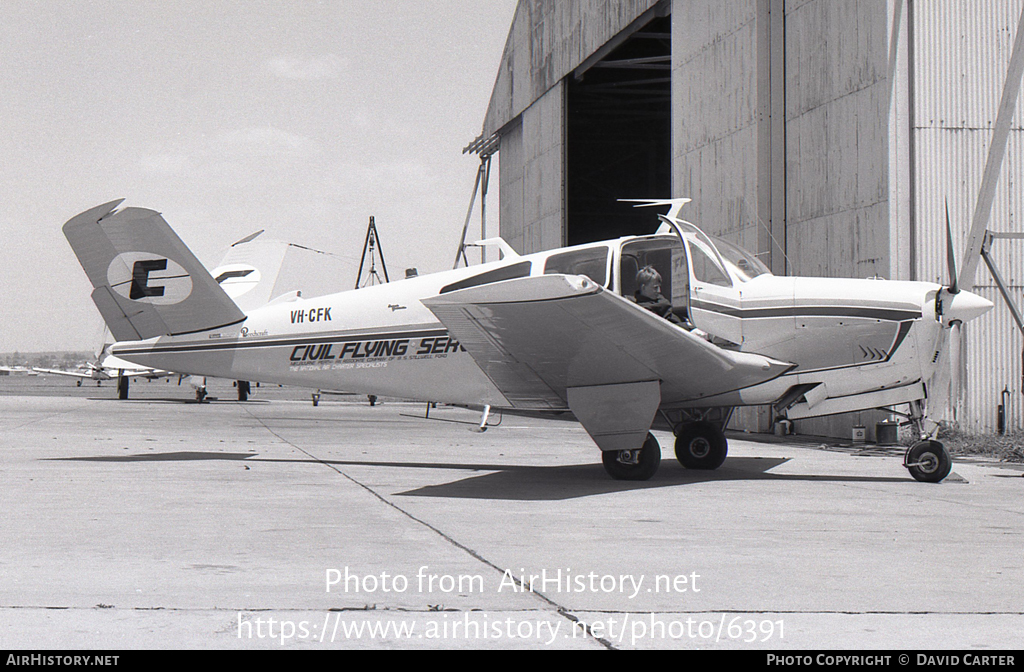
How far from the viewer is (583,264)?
30.2ft

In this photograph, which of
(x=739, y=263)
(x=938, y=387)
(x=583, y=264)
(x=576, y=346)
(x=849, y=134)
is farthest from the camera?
(x=849, y=134)

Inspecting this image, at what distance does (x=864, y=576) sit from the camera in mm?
4281

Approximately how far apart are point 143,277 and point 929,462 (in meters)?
8.61

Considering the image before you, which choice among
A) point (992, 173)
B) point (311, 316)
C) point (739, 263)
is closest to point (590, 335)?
point (739, 263)

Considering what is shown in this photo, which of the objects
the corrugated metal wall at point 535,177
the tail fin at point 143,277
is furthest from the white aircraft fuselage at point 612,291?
the corrugated metal wall at point 535,177

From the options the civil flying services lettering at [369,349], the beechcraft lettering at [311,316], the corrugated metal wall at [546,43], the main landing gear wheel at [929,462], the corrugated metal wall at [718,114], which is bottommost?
the main landing gear wheel at [929,462]

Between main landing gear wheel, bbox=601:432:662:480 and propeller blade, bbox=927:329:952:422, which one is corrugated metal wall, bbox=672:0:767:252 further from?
main landing gear wheel, bbox=601:432:662:480

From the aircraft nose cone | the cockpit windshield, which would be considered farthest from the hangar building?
the aircraft nose cone

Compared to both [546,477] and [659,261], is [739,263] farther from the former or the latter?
[546,477]

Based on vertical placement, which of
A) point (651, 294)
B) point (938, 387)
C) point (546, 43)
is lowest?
point (938, 387)

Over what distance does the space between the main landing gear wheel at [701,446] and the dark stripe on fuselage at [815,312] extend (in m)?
1.65

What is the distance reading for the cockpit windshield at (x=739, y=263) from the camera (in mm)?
9195

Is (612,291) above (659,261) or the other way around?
the other way around

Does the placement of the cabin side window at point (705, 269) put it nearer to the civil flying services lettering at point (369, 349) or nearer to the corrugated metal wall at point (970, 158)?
the civil flying services lettering at point (369, 349)
